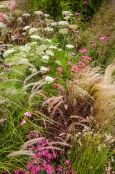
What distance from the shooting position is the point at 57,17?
752cm

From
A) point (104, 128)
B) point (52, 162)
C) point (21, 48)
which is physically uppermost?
point (21, 48)

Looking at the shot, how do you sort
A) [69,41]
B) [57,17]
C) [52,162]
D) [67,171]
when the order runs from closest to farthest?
[67,171], [52,162], [69,41], [57,17]

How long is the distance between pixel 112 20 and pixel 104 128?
3469 mm

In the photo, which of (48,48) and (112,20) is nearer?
(48,48)

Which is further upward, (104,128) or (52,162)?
(104,128)

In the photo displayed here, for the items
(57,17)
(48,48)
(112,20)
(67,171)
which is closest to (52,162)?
(67,171)

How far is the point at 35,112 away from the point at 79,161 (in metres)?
0.70

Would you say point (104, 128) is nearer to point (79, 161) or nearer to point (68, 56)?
point (79, 161)

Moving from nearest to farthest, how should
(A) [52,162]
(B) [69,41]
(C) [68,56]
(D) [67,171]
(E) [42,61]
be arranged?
(D) [67,171]
(A) [52,162]
(E) [42,61]
(C) [68,56]
(B) [69,41]

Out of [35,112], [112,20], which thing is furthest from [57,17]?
[35,112]

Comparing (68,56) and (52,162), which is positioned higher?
(68,56)

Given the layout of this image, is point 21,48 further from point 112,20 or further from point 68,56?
point 112,20

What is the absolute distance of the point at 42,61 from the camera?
4.85 meters

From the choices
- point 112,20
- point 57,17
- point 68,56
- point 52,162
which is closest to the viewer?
point 52,162
